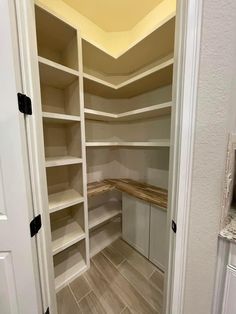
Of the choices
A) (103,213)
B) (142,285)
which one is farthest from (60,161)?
(142,285)

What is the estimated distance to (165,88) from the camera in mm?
1622

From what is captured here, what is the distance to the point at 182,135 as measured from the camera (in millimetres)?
613

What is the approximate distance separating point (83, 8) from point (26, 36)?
134 centimetres

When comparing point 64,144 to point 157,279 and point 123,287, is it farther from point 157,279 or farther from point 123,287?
point 157,279

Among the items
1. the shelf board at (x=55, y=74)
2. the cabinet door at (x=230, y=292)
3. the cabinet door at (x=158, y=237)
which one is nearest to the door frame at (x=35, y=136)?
the shelf board at (x=55, y=74)

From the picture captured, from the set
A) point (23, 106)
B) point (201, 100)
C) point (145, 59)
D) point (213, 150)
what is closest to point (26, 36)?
point (23, 106)

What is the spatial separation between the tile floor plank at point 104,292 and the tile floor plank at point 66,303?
186 millimetres

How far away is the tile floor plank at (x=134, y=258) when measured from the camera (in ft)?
5.04

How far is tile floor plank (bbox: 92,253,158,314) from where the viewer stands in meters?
1.20

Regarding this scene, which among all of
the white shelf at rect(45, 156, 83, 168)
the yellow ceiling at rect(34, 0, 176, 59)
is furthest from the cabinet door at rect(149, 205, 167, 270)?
the yellow ceiling at rect(34, 0, 176, 59)

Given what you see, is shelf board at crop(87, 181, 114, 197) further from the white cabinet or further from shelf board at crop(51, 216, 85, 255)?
shelf board at crop(51, 216, 85, 255)

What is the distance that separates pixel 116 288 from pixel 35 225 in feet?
3.78

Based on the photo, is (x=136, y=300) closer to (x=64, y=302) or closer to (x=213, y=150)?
(x=64, y=302)

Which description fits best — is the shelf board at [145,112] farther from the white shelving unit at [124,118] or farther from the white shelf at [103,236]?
the white shelf at [103,236]
